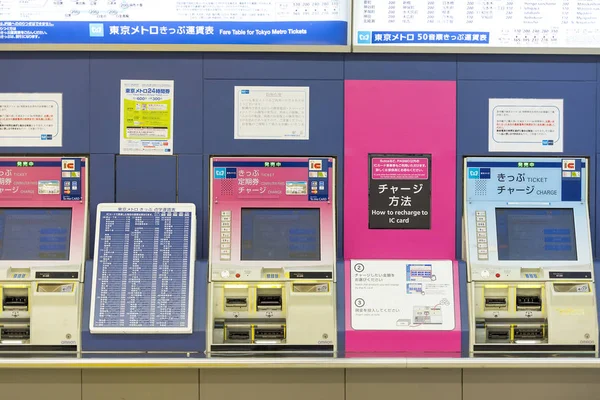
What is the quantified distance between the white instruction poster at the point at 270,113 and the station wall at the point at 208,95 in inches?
1.6

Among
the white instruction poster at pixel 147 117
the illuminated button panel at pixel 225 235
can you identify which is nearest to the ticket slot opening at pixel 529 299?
the illuminated button panel at pixel 225 235

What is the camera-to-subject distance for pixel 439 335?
3543mm

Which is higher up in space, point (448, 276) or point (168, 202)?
point (168, 202)

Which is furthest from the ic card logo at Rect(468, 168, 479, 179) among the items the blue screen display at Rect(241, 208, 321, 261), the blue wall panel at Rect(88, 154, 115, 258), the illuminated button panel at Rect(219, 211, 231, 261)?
the blue wall panel at Rect(88, 154, 115, 258)

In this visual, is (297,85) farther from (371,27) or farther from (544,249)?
(544,249)

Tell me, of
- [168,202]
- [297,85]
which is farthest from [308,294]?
[297,85]

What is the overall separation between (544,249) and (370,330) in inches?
46.7

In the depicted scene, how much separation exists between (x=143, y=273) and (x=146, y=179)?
1.96 ft

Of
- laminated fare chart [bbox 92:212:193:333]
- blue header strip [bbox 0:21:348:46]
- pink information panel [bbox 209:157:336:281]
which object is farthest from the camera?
blue header strip [bbox 0:21:348:46]

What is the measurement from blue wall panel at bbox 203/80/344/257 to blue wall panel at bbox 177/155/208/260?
5 centimetres

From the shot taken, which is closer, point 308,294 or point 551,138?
point 308,294

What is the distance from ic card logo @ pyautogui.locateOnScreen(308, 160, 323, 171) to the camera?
148 inches

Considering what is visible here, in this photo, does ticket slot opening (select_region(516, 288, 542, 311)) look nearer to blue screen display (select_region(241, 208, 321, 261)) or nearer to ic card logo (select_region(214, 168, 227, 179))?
blue screen display (select_region(241, 208, 321, 261))

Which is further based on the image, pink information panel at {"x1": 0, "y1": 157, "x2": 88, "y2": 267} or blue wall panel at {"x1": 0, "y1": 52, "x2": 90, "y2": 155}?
blue wall panel at {"x1": 0, "y1": 52, "x2": 90, "y2": 155}
